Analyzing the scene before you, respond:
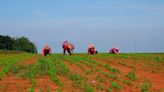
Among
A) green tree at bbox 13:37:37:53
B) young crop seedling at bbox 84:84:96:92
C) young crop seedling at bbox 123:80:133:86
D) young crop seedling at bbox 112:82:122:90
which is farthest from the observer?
green tree at bbox 13:37:37:53

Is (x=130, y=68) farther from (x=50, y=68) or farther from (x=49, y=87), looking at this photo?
(x=49, y=87)

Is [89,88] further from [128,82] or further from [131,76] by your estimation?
[131,76]

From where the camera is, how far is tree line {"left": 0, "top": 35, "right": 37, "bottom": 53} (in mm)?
76938

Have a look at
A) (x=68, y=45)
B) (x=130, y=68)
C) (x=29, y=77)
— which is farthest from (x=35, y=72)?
(x=68, y=45)

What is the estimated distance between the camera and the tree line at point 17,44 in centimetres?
7694

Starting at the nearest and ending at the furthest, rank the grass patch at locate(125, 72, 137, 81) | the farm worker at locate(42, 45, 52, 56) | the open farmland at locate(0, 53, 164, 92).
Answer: the open farmland at locate(0, 53, 164, 92), the grass patch at locate(125, 72, 137, 81), the farm worker at locate(42, 45, 52, 56)

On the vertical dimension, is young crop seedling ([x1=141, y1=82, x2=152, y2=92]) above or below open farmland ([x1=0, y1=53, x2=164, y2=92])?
below

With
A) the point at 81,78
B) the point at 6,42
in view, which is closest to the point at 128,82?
the point at 81,78

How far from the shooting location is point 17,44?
82750 millimetres

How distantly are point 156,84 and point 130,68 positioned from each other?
5533mm

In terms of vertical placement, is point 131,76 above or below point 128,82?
above

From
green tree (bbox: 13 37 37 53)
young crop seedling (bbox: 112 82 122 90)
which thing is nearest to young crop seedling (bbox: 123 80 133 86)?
young crop seedling (bbox: 112 82 122 90)

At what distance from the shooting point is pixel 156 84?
19.3 meters

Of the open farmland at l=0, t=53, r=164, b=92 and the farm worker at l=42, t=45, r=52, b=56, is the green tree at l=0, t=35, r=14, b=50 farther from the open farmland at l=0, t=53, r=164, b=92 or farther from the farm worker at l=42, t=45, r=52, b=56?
the open farmland at l=0, t=53, r=164, b=92
